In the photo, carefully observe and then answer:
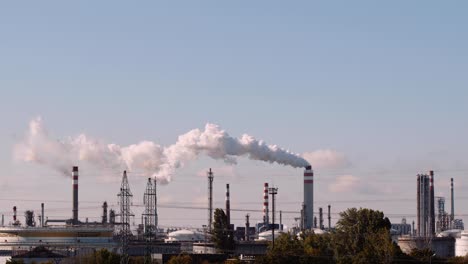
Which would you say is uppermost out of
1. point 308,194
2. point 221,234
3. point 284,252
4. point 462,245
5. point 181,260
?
point 308,194

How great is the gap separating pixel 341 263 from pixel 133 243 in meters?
58.2

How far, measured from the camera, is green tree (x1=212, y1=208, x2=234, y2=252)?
141000 millimetres

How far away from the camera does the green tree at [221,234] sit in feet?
463

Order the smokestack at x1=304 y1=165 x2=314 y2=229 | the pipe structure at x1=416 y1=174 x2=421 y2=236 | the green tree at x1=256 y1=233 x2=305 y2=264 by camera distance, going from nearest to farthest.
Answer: the green tree at x1=256 y1=233 x2=305 y2=264 < the smokestack at x1=304 y1=165 x2=314 y2=229 < the pipe structure at x1=416 y1=174 x2=421 y2=236

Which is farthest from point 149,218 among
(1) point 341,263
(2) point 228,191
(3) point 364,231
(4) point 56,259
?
(2) point 228,191

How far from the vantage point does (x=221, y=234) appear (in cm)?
14125

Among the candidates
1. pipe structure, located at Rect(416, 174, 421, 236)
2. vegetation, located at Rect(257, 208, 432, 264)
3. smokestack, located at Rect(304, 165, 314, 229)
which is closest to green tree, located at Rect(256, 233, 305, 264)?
vegetation, located at Rect(257, 208, 432, 264)

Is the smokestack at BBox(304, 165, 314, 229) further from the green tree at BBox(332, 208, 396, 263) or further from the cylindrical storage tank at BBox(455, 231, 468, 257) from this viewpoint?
the green tree at BBox(332, 208, 396, 263)

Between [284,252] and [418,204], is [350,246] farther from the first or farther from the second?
[418,204]

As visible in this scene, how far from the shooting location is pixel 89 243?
617 feet

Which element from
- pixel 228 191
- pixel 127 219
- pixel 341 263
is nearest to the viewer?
pixel 127 219

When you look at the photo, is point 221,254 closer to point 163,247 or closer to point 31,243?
point 163,247

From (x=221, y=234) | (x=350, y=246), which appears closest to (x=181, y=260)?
(x=350, y=246)

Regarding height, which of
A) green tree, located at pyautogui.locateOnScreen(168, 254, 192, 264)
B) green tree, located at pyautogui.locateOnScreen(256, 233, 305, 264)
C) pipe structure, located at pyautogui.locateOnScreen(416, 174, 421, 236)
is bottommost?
green tree, located at pyautogui.locateOnScreen(168, 254, 192, 264)
